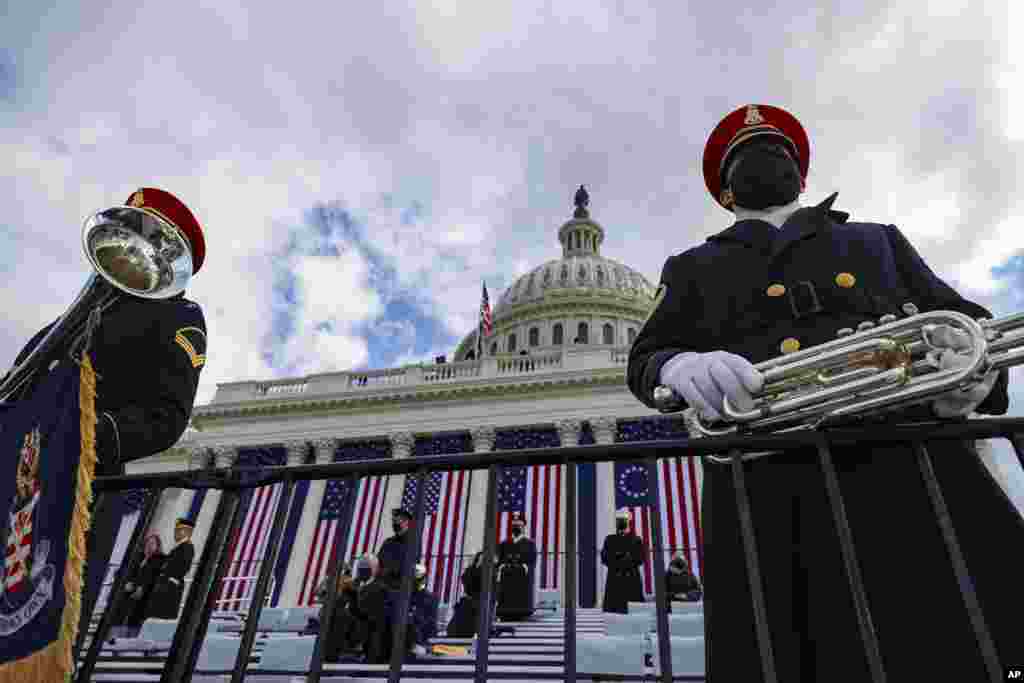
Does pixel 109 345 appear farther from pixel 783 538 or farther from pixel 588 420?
pixel 588 420

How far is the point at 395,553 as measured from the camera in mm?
8258

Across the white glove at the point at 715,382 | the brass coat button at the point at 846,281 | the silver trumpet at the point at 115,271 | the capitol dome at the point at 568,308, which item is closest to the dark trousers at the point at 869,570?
the white glove at the point at 715,382

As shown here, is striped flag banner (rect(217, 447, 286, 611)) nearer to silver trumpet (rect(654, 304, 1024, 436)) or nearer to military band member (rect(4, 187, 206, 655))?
military band member (rect(4, 187, 206, 655))

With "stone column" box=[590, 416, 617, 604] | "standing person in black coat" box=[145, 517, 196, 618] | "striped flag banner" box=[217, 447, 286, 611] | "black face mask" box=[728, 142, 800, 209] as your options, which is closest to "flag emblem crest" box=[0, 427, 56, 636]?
"black face mask" box=[728, 142, 800, 209]

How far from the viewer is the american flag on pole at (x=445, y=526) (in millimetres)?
18266

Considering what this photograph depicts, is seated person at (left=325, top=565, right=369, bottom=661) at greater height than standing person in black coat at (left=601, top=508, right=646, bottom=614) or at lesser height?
lesser

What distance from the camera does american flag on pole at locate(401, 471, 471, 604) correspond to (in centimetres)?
1827

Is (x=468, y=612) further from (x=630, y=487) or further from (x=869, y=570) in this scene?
(x=630, y=487)

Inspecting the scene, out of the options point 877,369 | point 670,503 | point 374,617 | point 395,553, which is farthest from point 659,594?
point 670,503

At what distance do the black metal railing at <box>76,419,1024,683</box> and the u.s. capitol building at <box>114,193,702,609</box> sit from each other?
14.8 m

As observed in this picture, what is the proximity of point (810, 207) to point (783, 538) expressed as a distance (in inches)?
47.2

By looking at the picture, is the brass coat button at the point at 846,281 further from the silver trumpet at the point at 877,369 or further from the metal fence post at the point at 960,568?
the metal fence post at the point at 960,568

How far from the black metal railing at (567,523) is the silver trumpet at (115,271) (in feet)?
2.12

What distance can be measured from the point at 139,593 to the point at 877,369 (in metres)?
9.70
